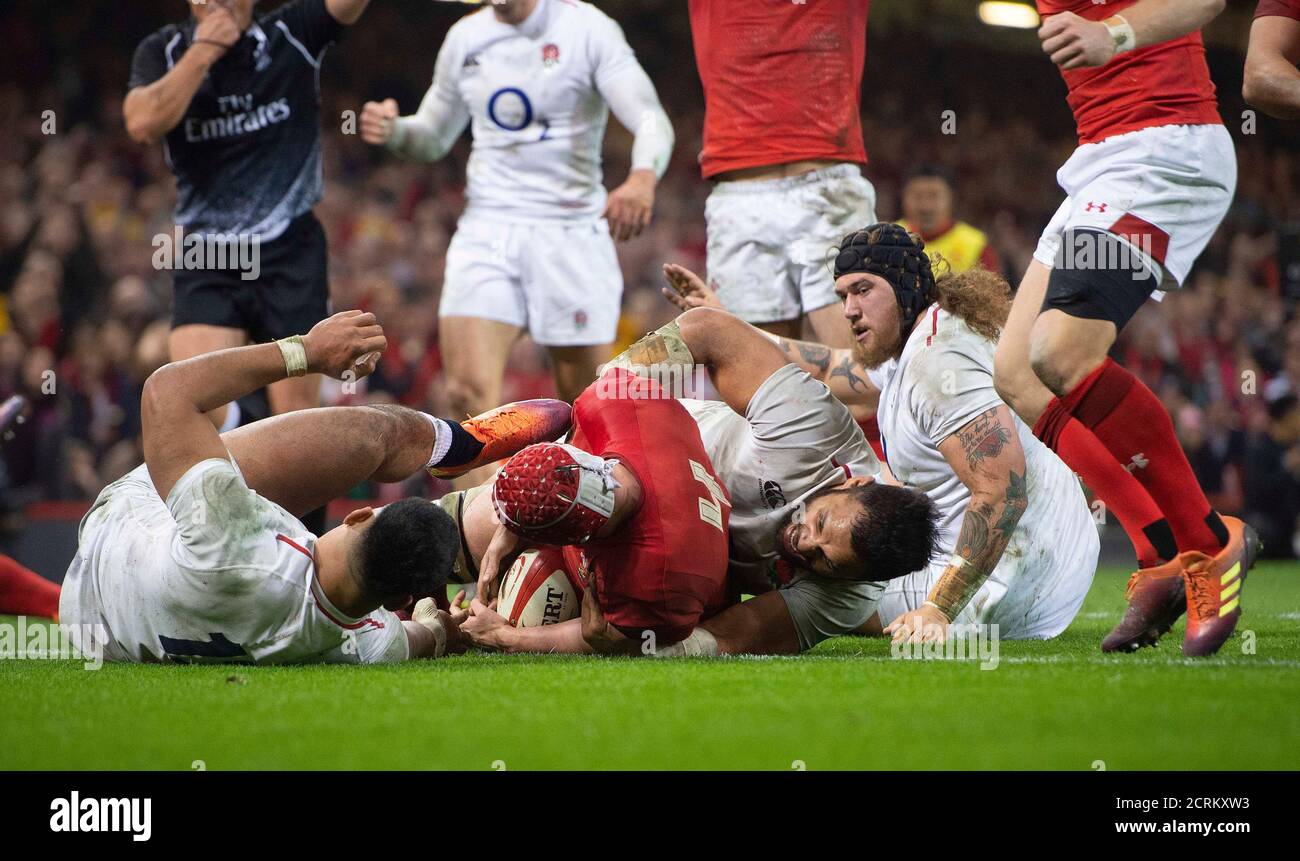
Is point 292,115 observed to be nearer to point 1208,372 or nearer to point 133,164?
point 133,164

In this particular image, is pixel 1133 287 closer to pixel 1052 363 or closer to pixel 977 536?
pixel 1052 363

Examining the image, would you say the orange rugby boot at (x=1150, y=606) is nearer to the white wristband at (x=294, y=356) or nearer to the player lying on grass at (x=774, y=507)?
the player lying on grass at (x=774, y=507)

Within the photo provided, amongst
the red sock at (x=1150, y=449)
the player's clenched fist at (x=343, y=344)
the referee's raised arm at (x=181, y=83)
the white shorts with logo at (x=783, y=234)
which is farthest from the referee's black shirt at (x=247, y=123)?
the red sock at (x=1150, y=449)

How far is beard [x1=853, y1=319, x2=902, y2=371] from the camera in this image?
4637mm

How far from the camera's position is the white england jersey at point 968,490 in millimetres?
4441

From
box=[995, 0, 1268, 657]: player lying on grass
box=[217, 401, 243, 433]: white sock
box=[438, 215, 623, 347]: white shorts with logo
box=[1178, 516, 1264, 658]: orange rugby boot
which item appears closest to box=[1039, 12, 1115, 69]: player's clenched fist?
box=[995, 0, 1268, 657]: player lying on grass

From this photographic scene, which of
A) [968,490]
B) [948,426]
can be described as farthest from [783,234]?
[948,426]

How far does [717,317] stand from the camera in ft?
15.0

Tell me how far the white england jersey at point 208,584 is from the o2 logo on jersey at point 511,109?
10.4 feet

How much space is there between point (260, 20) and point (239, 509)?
350 cm

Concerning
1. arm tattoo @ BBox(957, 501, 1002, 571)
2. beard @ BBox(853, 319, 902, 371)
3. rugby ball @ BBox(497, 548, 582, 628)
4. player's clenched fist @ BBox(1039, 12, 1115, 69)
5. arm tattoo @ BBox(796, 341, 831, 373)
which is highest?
player's clenched fist @ BBox(1039, 12, 1115, 69)

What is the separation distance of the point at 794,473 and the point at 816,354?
34.7 inches

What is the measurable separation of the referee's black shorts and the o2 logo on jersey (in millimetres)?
1091

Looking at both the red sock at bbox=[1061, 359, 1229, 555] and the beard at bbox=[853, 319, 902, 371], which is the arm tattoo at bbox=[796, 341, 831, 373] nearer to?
the beard at bbox=[853, 319, 902, 371]
